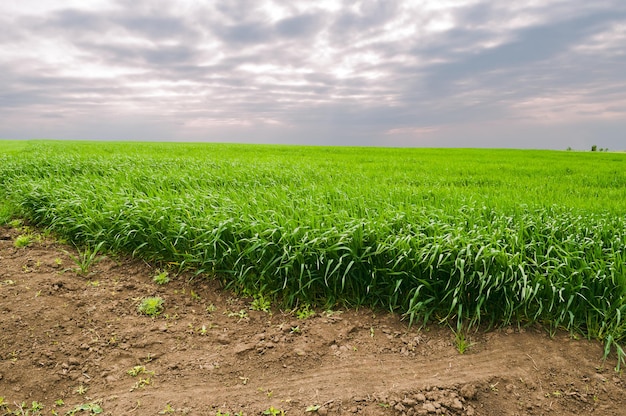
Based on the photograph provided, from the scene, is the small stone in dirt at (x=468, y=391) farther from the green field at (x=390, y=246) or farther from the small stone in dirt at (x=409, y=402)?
the green field at (x=390, y=246)

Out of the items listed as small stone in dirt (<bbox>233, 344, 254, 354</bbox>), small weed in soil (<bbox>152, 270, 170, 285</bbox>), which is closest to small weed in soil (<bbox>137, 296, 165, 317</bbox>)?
small weed in soil (<bbox>152, 270, 170, 285</bbox>)

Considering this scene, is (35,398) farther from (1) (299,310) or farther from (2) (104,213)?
(2) (104,213)

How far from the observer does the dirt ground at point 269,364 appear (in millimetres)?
2762

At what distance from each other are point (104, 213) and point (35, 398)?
9.26 feet

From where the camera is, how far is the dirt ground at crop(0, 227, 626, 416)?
2.76 metres

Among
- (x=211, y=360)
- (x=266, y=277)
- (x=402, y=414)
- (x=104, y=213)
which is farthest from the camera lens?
(x=104, y=213)

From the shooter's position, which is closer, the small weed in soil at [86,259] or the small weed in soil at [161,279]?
the small weed in soil at [161,279]

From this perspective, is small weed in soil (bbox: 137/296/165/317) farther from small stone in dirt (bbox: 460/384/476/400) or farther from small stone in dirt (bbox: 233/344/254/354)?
small stone in dirt (bbox: 460/384/476/400)

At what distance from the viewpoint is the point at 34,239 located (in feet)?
17.9

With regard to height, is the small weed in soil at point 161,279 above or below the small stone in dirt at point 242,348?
above

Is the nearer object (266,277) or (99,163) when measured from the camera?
(266,277)

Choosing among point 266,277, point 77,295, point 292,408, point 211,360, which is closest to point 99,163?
point 77,295

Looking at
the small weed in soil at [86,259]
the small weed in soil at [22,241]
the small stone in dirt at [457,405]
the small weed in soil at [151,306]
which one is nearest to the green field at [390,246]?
the small weed in soil at [86,259]

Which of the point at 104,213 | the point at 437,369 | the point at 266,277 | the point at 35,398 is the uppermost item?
the point at 104,213
